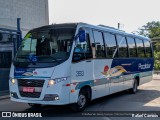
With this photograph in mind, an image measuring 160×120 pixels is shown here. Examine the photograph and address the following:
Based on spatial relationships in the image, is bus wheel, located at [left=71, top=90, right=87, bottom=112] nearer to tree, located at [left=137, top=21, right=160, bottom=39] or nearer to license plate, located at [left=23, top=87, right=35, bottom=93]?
license plate, located at [left=23, top=87, right=35, bottom=93]

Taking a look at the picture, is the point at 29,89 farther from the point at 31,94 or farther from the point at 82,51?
the point at 82,51

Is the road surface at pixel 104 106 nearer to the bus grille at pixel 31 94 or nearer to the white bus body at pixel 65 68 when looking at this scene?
the white bus body at pixel 65 68

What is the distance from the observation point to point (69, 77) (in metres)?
9.59

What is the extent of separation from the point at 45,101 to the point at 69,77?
1.00m

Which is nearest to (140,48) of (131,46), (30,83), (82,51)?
(131,46)

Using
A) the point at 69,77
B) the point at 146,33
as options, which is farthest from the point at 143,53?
the point at 146,33

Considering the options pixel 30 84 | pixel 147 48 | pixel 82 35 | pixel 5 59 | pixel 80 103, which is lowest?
pixel 80 103

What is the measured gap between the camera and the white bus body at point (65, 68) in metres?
9.37

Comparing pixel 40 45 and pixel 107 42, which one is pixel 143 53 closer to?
pixel 107 42

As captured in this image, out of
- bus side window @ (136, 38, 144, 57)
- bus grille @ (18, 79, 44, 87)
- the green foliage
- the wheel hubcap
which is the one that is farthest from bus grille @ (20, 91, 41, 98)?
the green foliage

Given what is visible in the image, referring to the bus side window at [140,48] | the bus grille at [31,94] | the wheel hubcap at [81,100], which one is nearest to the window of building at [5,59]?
the bus grille at [31,94]

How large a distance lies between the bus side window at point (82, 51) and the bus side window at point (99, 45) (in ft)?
2.12

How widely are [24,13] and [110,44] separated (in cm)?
926

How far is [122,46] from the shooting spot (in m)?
14.2
